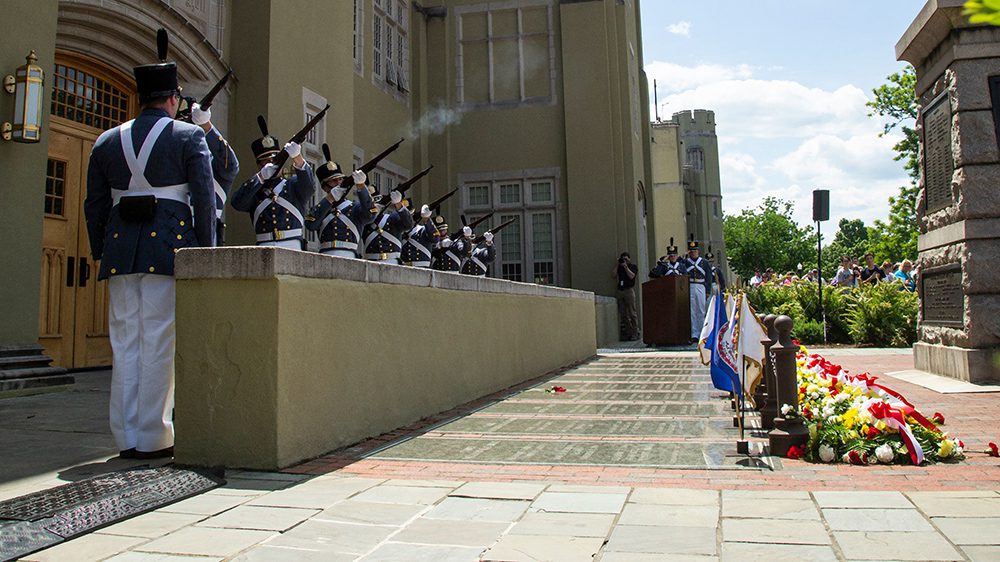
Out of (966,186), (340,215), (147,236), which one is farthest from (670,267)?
(147,236)

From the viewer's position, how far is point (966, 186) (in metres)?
8.12

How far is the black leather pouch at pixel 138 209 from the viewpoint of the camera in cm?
500

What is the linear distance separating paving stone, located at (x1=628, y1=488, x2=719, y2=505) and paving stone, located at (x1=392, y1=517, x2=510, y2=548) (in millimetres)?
802

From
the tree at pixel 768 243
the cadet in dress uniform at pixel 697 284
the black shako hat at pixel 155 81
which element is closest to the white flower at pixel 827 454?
the black shako hat at pixel 155 81

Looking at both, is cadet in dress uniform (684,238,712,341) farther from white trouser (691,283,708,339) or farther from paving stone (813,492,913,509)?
paving stone (813,492,913,509)

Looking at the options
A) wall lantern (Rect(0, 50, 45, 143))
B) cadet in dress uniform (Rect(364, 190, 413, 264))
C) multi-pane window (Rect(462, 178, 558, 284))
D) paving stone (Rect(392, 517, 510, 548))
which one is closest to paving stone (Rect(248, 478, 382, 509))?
paving stone (Rect(392, 517, 510, 548))

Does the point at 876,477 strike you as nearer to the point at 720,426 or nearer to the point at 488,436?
the point at 720,426

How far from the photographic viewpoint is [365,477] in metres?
4.46

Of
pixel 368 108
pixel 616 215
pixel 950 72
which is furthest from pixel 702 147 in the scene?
pixel 950 72

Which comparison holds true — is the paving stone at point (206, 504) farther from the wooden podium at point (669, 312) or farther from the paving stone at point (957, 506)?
the wooden podium at point (669, 312)

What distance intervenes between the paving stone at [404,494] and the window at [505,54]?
17.8 metres

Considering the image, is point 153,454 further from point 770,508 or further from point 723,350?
point 723,350

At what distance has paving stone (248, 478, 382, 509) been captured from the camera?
12.5 ft

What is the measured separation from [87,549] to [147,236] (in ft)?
7.70
